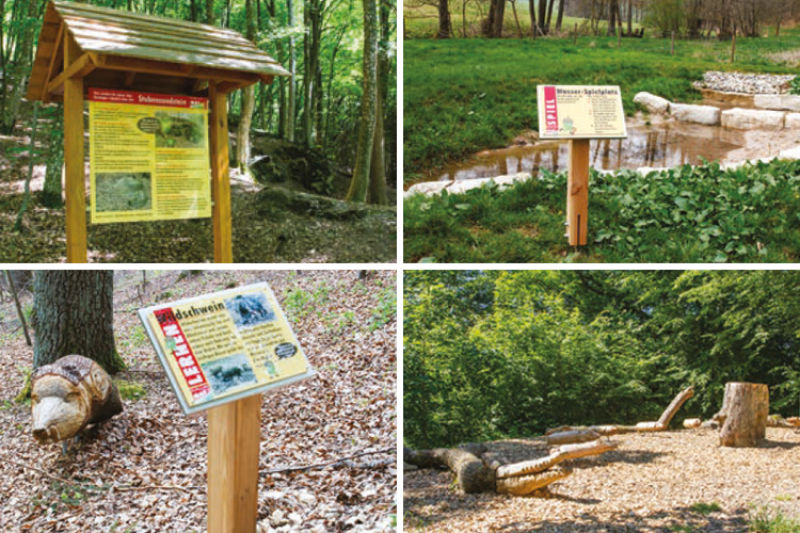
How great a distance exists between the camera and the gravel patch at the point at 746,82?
11820 millimetres

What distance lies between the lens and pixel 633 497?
5305 mm

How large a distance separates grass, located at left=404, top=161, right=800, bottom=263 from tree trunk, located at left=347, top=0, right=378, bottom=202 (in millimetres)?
4213

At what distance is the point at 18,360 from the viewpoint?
26.2 ft

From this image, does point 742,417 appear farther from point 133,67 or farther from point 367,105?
point 133,67

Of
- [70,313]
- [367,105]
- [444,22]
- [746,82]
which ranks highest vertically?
[444,22]

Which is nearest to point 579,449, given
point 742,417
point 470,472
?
point 470,472

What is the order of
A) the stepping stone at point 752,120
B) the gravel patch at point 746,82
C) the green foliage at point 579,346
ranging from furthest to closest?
the gravel patch at point 746,82
the stepping stone at point 752,120
the green foliage at point 579,346

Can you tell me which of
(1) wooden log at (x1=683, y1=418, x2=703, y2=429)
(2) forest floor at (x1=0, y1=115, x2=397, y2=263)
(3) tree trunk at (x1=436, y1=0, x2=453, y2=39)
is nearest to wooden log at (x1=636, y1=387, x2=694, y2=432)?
(1) wooden log at (x1=683, y1=418, x2=703, y2=429)

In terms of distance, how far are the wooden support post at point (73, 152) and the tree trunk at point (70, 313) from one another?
1751 mm

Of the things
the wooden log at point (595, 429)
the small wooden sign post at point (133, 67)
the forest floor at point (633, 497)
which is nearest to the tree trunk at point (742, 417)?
the forest floor at point (633, 497)

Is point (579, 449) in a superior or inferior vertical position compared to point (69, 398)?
inferior

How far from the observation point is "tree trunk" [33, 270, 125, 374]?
6074 millimetres

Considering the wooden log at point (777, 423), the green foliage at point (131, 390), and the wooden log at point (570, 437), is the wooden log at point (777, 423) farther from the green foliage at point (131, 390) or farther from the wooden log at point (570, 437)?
the green foliage at point (131, 390)

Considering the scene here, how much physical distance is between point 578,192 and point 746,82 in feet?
32.2
